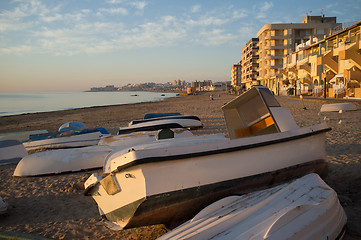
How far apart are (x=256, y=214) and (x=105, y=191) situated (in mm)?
2380

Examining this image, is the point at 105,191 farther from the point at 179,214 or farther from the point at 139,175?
the point at 179,214

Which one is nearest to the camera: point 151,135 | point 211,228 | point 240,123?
point 211,228

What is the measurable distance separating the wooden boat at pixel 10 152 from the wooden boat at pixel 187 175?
6376 mm

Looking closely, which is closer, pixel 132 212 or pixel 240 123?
pixel 132 212

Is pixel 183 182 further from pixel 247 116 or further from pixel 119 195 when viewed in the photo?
pixel 247 116

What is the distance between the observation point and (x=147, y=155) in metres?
3.52

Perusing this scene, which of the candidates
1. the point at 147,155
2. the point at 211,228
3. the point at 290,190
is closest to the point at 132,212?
the point at 147,155

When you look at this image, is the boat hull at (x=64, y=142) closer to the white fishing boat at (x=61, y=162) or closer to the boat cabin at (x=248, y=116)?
the white fishing boat at (x=61, y=162)

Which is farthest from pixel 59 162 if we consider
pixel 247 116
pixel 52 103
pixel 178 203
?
pixel 52 103

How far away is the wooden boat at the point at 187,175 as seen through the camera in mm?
3615

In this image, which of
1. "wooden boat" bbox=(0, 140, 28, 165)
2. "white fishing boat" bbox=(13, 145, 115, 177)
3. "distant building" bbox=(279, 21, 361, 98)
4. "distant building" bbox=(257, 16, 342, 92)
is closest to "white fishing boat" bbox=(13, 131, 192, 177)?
"white fishing boat" bbox=(13, 145, 115, 177)

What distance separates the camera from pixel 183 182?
3791mm

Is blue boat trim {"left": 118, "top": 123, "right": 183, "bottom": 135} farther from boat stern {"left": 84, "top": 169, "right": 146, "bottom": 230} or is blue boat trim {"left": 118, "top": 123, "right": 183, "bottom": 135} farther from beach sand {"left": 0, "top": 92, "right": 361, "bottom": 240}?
boat stern {"left": 84, "top": 169, "right": 146, "bottom": 230}

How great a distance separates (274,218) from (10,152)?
9.46m
